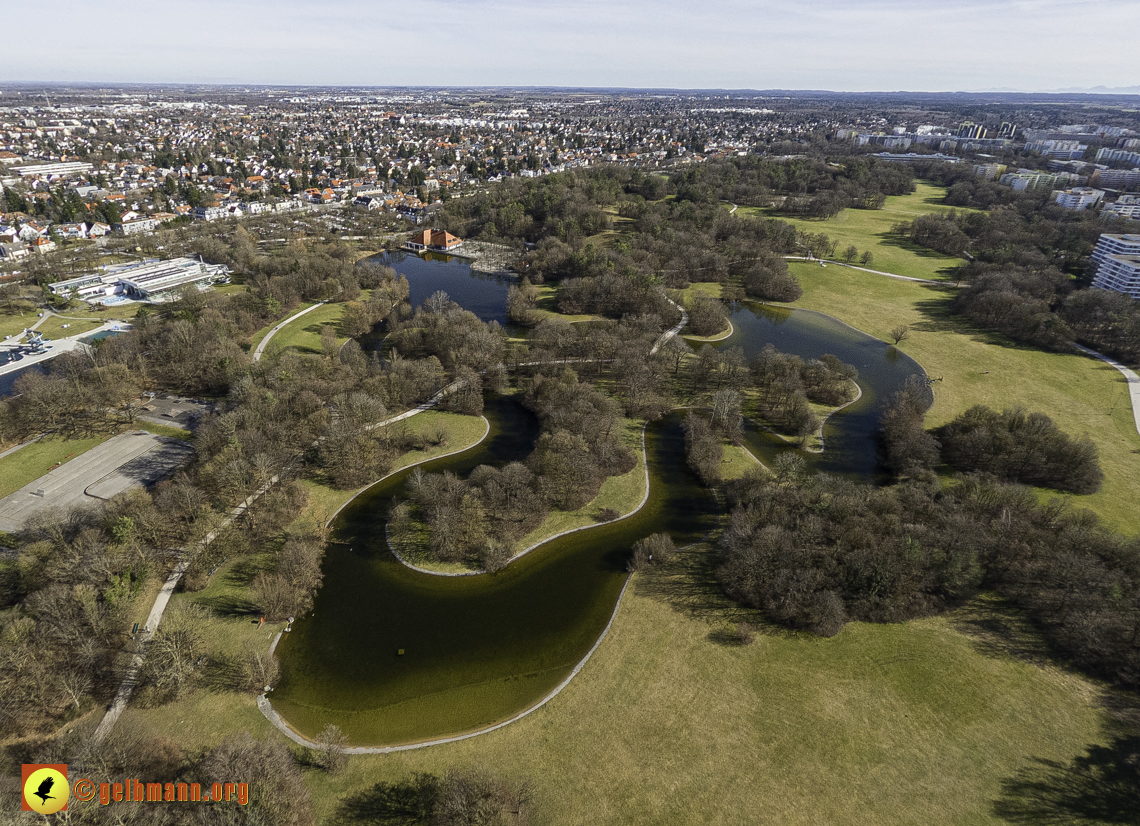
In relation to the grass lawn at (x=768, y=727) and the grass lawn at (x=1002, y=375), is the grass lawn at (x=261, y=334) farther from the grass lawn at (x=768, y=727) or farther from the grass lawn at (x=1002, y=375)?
the grass lawn at (x=1002, y=375)

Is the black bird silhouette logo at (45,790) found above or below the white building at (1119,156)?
below

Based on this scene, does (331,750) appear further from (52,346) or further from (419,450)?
(52,346)

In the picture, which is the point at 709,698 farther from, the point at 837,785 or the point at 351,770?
the point at 351,770

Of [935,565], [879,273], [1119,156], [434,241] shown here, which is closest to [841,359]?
[879,273]

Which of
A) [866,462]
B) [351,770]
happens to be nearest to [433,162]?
[866,462]

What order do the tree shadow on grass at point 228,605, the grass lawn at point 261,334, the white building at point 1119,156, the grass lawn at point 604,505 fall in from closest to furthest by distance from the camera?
the tree shadow on grass at point 228,605 → the grass lawn at point 604,505 → the grass lawn at point 261,334 → the white building at point 1119,156

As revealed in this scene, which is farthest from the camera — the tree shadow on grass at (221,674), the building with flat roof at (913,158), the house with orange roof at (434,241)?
the building with flat roof at (913,158)

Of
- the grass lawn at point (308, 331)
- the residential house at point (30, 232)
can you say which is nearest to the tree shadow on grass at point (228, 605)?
the grass lawn at point (308, 331)

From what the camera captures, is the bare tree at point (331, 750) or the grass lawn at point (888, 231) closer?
the bare tree at point (331, 750)
